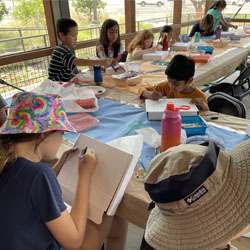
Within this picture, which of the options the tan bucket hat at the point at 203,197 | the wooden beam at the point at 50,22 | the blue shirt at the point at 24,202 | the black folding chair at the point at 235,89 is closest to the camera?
the tan bucket hat at the point at 203,197

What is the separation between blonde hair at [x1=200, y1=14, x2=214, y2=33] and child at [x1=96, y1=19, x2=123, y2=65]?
167cm

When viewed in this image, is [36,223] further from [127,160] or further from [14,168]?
[127,160]

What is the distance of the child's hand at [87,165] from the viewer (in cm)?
82

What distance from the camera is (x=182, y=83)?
4.59 feet

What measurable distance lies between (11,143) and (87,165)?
0.86 ft

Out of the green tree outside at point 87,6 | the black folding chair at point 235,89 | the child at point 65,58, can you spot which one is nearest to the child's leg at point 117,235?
the child at point 65,58

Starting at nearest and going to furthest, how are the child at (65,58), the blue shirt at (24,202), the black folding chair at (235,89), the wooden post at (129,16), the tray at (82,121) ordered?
the blue shirt at (24,202) < the tray at (82,121) < the child at (65,58) < the black folding chair at (235,89) < the wooden post at (129,16)

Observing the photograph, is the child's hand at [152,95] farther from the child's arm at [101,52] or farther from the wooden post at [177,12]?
the wooden post at [177,12]

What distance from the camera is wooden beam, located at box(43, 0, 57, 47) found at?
10.2 ft

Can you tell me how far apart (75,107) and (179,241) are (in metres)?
1.05

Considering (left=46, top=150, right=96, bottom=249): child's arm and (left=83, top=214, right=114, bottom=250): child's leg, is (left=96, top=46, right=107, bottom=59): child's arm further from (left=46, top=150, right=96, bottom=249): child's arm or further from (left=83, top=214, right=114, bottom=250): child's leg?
(left=83, top=214, right=114, bottom=250): child's leg

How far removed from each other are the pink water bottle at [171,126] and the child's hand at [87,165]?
0.28 metres

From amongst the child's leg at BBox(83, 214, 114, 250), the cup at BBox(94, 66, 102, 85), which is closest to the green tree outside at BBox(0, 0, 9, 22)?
the cup at BBox(94, 66, 102, 85)

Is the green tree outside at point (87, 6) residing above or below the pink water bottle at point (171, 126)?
above
